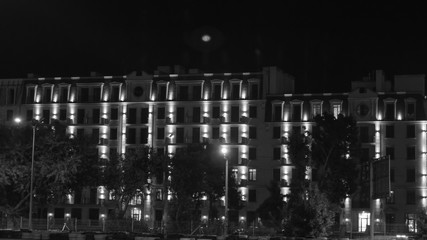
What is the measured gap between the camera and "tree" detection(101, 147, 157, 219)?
109 m

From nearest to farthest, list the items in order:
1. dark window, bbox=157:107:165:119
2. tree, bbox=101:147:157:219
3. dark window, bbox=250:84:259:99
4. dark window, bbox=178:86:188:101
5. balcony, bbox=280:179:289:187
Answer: tree, bbox=101:147:157:219, balcony, bbox=280:179:289:187, dark window, bbox=250:84:259:99, dark window, bbox=178:86:188:101, dark window, bbox=157:107:165:119

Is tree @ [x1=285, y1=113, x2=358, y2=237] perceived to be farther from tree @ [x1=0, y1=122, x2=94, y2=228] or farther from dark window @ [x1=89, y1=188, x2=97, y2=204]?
Answer: dark window @ [x1=89, y1=188, x2=97, y2=204]

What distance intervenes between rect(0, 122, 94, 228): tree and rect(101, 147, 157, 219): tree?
12.3 metres

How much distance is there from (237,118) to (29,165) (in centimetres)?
3987

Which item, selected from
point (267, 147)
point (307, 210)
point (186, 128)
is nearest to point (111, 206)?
point (186, 128)

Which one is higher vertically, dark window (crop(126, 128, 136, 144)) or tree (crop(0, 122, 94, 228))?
Answer: dark window (crop(126, 128, 136, 144))

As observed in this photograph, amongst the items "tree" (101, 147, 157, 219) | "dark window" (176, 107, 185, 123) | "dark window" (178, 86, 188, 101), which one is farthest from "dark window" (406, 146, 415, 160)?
"tree" (101, 147, 157, 219)

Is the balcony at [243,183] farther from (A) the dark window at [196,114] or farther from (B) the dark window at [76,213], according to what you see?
(B) the dark window at [76,213]

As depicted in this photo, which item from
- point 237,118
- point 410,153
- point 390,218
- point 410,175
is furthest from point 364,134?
point 237,118

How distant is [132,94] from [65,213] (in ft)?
60.7

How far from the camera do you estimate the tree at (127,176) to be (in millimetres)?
108562

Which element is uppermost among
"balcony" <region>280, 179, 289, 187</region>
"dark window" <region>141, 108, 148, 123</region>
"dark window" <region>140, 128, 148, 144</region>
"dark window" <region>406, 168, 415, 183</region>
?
"dark window" <region>141, 108, 148, 123</region>

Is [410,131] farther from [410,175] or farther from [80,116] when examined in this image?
[80,116]

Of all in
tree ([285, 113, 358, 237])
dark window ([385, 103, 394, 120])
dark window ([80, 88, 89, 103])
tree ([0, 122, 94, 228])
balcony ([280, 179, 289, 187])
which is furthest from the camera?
dark window ([80, 88, 89, 103])
